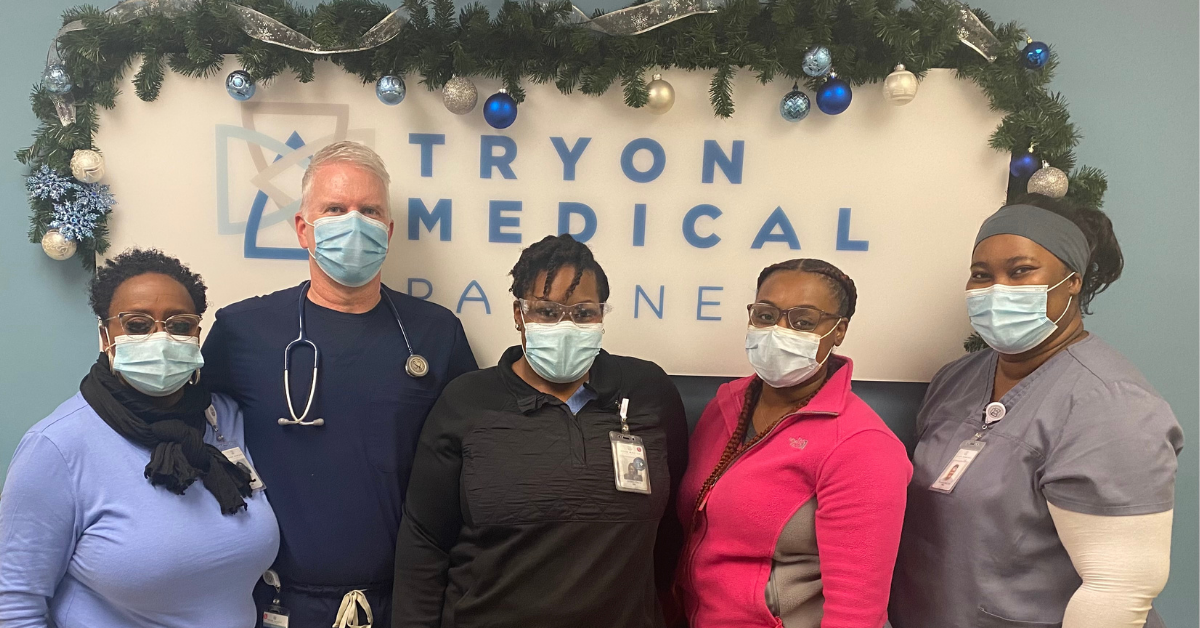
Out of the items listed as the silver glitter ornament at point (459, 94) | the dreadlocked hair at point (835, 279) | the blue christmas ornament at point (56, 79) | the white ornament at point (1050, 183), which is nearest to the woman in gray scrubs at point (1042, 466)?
the white ornament at point (1050, 183)

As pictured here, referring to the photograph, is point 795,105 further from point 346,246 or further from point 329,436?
point 329,436

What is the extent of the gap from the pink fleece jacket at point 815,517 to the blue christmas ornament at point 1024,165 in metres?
0.92

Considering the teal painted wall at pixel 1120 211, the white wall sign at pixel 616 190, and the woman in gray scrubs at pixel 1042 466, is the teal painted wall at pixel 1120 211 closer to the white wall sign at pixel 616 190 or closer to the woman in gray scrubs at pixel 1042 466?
the white wall sign at pixel 616 190

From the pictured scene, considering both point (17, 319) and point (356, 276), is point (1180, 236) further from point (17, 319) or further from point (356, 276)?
point (17, 319)

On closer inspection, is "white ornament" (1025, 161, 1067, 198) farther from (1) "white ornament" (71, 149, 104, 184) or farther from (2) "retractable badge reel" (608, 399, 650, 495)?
(1) "white ornament" (71, 149, 104, 184)

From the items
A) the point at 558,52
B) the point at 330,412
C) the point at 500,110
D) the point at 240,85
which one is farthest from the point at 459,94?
the point at 330,412

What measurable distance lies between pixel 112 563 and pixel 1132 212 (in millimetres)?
2938

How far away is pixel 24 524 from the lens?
129cm

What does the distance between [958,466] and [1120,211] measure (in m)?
1.14

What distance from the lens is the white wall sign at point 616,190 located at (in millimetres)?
1936

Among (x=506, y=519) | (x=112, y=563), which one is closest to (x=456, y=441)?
(x=506, y=519)

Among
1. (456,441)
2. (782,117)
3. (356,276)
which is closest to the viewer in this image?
(456,441)

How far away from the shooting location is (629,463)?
4.66 feet

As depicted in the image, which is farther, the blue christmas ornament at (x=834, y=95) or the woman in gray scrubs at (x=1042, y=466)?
the blue christmas ornament at (x=834, y=95)
